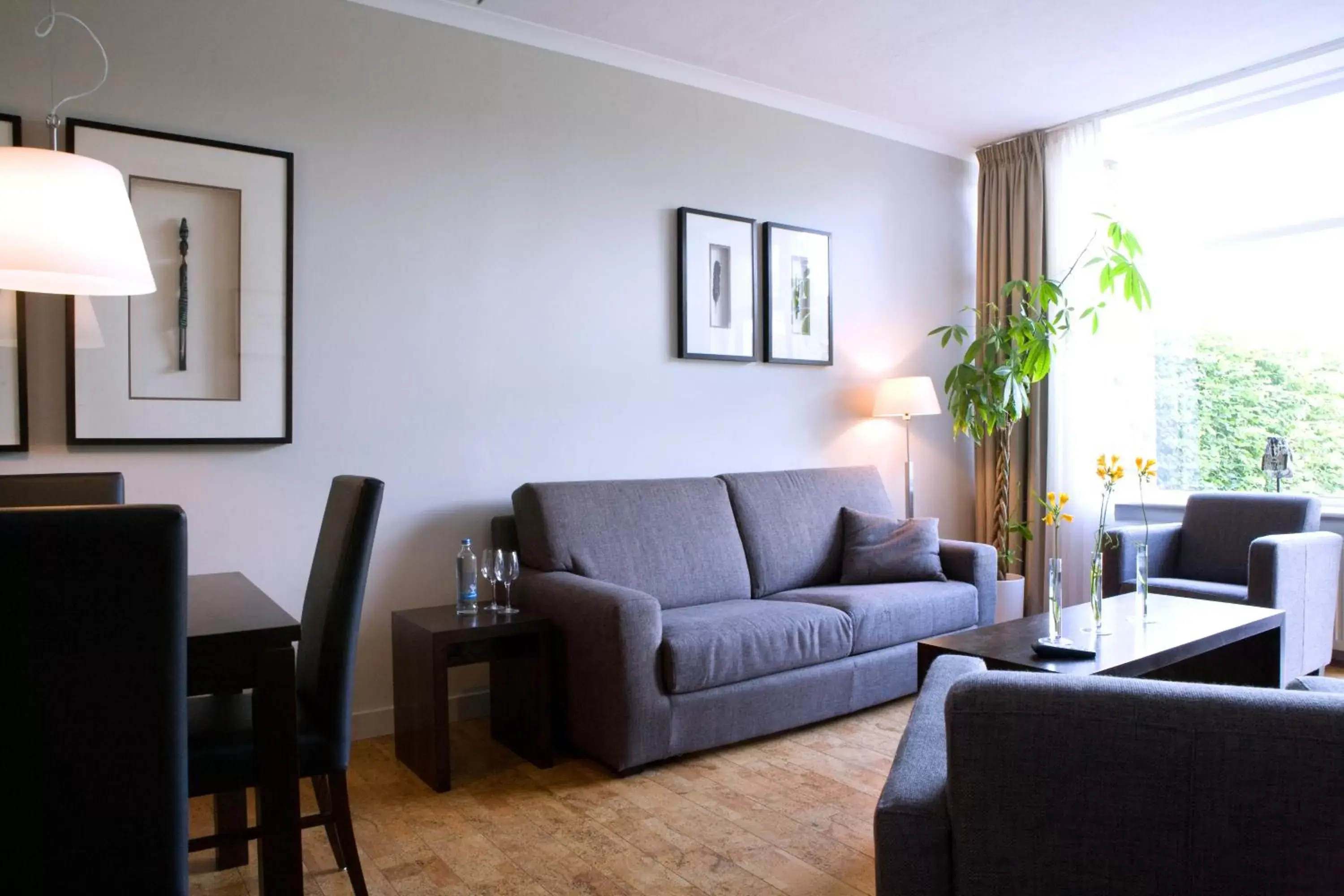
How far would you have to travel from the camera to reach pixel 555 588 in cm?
311

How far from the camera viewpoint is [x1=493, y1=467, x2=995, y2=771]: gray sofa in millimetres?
2885

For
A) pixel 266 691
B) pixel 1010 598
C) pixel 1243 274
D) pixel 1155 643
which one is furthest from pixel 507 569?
pixel 1243 274

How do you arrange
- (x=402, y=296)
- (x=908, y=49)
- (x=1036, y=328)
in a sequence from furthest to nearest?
(x=1036, y=328)
(x=908, y=49)
(x=402, y=296)

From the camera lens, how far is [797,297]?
178 inches

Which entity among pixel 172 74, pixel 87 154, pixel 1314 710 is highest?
pixel 172 74

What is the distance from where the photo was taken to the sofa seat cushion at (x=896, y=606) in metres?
3.47

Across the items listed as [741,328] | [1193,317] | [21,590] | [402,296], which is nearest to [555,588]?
[402,296]

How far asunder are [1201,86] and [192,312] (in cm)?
453

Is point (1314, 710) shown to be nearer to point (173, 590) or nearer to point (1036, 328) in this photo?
point (173, 590)

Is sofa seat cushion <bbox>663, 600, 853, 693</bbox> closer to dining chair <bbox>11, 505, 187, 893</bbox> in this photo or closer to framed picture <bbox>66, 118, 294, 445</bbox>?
framed picture <bbox>66, 118, 294, 445</bbox>

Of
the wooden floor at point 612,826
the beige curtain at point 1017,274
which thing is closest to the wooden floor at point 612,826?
the wooden floor at point 612,826

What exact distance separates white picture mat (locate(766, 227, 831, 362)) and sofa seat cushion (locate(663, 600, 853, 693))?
58.6 inches

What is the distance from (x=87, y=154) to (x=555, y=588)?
1965 mm

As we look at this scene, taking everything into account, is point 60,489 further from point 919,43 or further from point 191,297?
point 919,43
